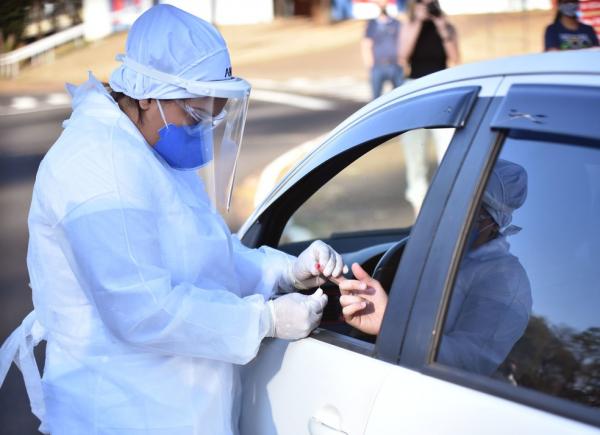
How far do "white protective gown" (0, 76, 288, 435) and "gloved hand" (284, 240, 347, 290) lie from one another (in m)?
0.28

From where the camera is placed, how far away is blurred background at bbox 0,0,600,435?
27.0 feet

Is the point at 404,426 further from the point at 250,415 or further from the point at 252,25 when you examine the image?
the point at 252,25

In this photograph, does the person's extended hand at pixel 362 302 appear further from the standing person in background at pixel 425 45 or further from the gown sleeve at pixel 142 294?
the standing person in background at pixel 425 45

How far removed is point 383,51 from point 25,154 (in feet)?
17.1

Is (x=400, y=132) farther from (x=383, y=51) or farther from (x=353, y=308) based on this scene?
(x=383, y=51)

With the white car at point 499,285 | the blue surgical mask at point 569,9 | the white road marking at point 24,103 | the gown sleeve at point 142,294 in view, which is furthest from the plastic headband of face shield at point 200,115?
the white road marking at point 24,103

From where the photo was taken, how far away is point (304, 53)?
984 inches

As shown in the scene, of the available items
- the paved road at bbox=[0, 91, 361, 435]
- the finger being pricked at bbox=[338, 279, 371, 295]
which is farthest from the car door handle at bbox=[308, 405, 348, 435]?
the paved road at bbox=[0, 91, 361, 435]

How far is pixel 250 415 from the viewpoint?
2.54 m

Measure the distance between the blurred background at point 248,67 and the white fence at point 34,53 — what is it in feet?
0.12

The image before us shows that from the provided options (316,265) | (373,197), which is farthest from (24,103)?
(316,265)

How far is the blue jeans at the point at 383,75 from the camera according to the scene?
31.7 feet

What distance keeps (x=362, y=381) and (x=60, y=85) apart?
20180mm

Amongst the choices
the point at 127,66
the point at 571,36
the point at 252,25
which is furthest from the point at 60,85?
the point at 127,66
